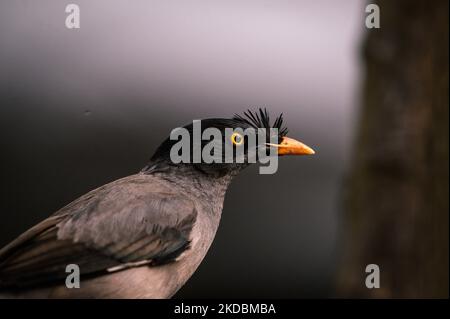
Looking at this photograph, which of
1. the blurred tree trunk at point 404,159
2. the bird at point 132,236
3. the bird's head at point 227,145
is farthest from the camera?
the blurred tree trunk at point 404,159

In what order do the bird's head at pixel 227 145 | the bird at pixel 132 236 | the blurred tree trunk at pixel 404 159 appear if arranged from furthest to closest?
the blurred tree trunk at pixel 404 159
the bird's head at pixel 227 145
the bird at pixel 132 236

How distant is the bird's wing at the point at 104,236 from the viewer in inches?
143

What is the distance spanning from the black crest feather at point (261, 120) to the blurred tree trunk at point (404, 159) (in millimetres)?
1230

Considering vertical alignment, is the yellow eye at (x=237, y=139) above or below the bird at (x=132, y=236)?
above

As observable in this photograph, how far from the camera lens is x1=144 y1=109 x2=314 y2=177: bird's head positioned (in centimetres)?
416

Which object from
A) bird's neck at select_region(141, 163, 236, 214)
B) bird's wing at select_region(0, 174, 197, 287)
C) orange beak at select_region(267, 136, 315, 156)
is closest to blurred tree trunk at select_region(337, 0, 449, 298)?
orange beak at select_region(267, 136, 315, 156)

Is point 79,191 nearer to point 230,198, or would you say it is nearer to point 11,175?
point 11,175

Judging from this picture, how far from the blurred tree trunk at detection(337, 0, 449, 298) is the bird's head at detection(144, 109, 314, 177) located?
49.1 inches

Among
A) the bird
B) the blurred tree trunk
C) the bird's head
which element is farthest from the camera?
the blurred tree trunk

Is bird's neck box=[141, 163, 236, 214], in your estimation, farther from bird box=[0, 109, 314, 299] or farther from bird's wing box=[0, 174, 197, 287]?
bird's wing box=[0, 174, 197, 287]

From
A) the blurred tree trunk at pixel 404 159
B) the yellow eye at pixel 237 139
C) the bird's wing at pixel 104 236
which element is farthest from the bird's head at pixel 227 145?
the blurred tree trunk at pixel 404 159

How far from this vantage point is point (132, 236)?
12.6 feet

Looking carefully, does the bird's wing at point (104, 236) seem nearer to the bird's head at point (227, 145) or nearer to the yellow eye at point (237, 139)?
the bird's head at point (227, 145)

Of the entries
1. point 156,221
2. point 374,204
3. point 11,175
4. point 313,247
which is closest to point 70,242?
point 156,221
